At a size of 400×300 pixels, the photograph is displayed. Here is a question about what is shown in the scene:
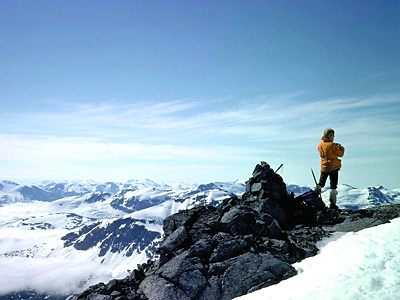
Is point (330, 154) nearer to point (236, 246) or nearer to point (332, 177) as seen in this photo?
point (332, 177)

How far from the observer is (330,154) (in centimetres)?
1841

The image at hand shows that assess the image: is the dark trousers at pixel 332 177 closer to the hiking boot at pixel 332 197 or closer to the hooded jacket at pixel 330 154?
the hooded jacket at pixel 330 154

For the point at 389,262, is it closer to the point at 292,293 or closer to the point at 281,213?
the point at 292,293

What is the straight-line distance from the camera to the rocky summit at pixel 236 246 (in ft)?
40.7

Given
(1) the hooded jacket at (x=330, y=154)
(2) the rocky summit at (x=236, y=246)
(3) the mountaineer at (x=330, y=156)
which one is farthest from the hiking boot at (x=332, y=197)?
(1) the hooded jacket at (x=330, y=154)

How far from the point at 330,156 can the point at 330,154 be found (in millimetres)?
147

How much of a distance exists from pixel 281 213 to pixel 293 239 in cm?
382

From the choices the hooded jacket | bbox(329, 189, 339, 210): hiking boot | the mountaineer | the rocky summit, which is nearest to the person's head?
the mountaineer

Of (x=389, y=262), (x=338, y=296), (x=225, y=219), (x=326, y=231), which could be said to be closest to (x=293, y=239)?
(x=326, y=231)

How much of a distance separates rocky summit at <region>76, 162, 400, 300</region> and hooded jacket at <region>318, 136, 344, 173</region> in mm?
2943

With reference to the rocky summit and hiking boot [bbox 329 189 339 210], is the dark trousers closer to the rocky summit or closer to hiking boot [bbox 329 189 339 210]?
hiking boot [bbox 329 189 339 210]

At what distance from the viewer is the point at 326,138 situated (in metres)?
18.5

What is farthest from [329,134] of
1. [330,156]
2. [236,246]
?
[236,246]

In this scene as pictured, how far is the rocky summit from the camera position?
12.4 m
